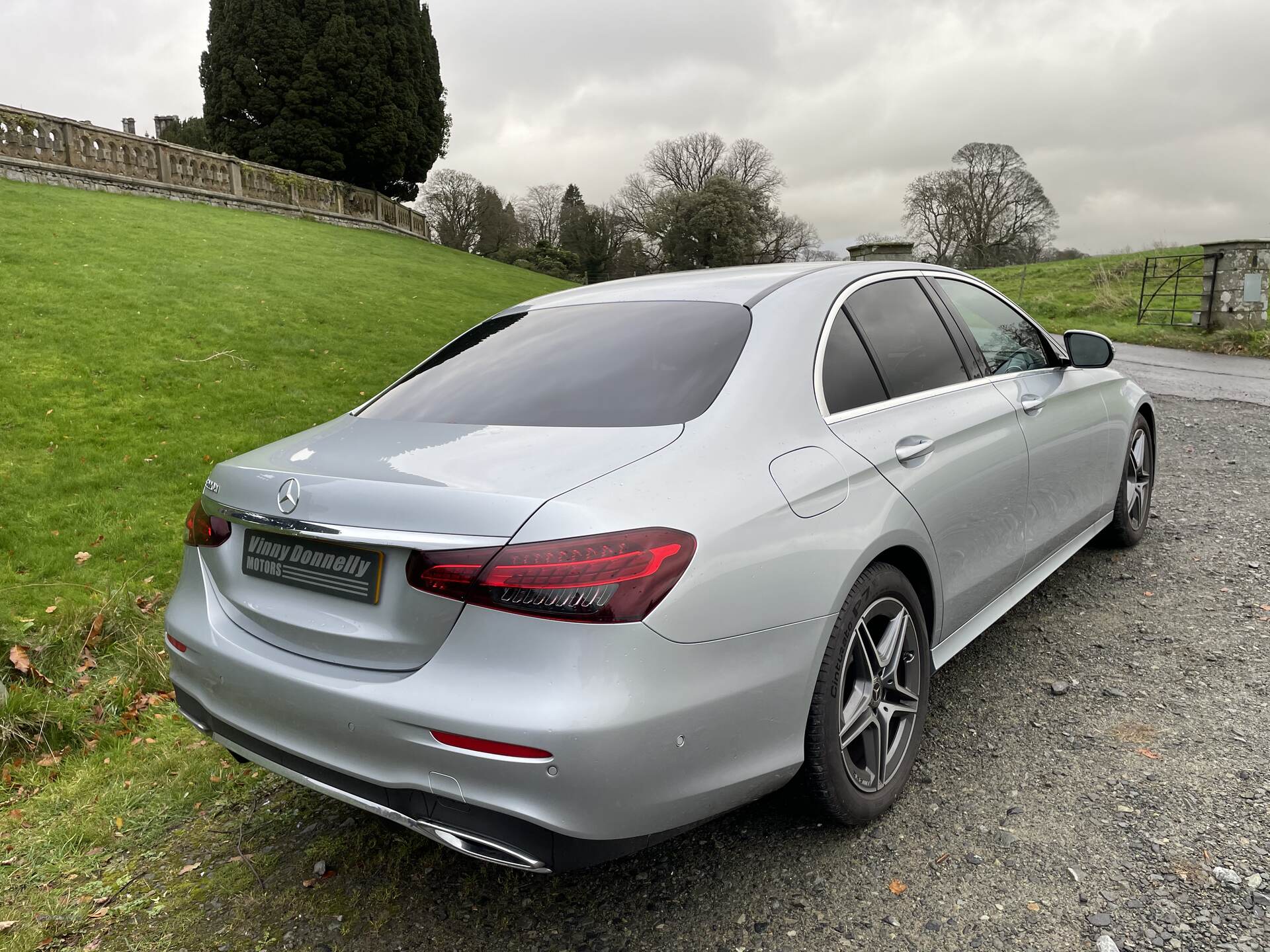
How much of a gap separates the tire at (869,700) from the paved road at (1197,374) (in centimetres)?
918

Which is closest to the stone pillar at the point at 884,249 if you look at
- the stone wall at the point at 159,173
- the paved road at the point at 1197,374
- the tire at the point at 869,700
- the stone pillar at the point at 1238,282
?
the paved road at the point at 1197,374

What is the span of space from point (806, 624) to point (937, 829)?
92 cm

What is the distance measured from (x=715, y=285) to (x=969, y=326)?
47.8 inches

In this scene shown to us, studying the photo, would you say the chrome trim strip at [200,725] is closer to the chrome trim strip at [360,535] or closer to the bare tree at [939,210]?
the chrome trim strip at [360,535]

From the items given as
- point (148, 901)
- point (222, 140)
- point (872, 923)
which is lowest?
point (148, 901)

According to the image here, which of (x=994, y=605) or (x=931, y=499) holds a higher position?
(x=931, y=499)

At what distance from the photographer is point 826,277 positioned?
2.88 m

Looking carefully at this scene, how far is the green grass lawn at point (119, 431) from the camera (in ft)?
10.3

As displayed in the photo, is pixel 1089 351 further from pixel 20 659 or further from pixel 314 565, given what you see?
pixel 20 659

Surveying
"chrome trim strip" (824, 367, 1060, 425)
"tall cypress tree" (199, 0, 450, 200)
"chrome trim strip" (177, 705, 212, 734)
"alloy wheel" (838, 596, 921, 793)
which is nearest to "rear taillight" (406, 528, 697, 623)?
"alloy wheel" (838, 596, 921, 793)

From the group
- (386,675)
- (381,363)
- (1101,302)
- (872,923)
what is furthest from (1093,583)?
(1101,302)

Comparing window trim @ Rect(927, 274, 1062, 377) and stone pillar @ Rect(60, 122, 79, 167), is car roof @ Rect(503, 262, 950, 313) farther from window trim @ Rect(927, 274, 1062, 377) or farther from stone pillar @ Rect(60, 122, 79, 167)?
stone pillar @ Rect(60, 122, 79, 167)

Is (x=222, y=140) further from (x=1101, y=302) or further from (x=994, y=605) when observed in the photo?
(x=994, y=605)

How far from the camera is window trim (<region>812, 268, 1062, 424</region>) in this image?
251cm
